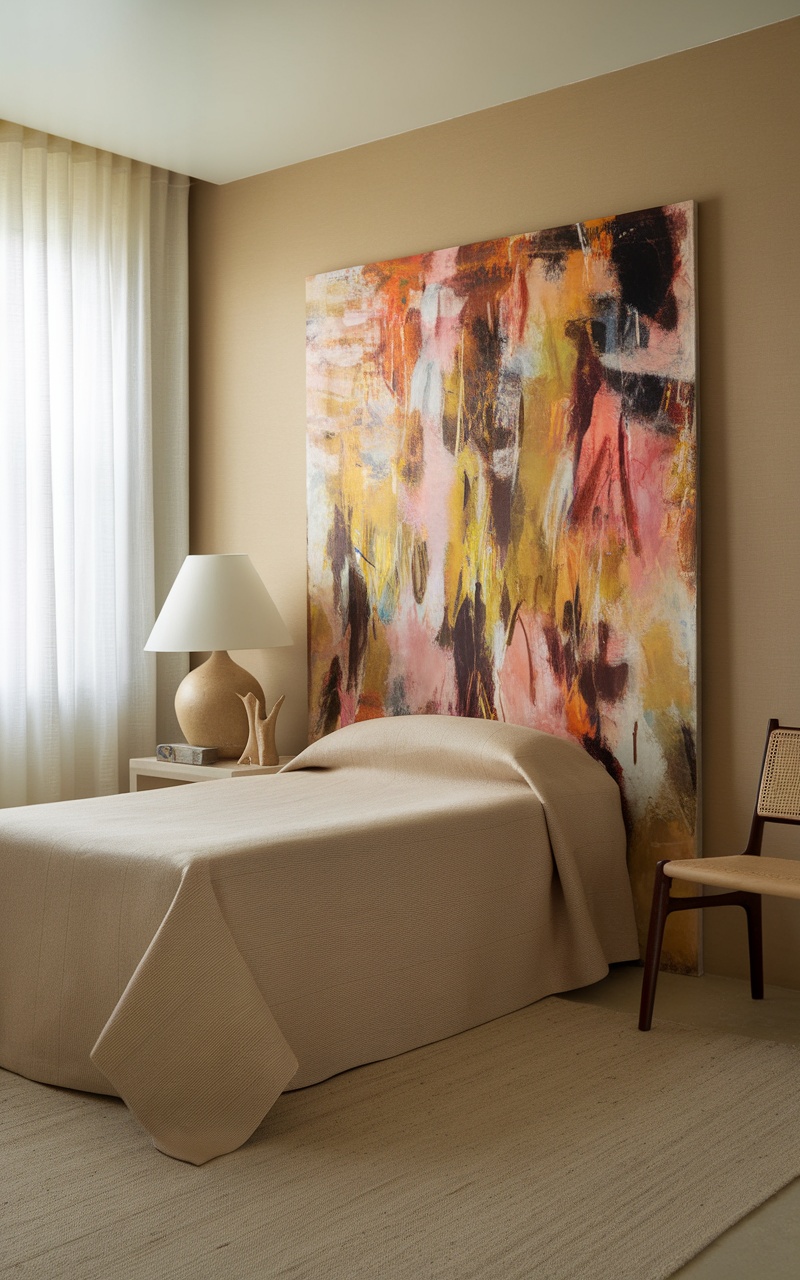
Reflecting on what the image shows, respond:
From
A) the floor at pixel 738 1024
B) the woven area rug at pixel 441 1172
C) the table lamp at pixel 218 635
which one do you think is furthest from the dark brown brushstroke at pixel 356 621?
the woven area rug at pixel 441 1172

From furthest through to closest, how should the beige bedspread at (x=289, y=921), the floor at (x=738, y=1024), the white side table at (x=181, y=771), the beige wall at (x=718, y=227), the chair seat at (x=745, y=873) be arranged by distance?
1. the white side table at (x=181, y=771)
2. the beige wall at (x=718, y=227)
3. the chair seat at (x=745, y=873)
4. the beige bedspread at (x=289, y=921)
5. the floor at (x=738, y=1024)

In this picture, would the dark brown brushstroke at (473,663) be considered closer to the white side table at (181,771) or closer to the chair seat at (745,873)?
the white side table at (181,771)

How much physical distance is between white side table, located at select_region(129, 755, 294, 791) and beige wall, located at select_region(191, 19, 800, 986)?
1.44 metres

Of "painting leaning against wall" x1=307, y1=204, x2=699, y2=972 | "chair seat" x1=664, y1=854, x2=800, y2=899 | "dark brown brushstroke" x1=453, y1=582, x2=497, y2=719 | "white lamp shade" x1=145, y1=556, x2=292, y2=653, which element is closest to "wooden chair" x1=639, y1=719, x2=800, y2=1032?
"chair seat" x1=664, y1=854, x2=800, y2=899

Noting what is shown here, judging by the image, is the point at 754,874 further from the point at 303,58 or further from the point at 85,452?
the point at 85,452

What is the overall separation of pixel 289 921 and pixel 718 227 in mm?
2197

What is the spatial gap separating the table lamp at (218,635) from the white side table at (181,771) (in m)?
0.12

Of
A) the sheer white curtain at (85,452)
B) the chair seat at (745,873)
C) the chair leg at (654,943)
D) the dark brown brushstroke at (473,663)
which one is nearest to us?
the chair seat at (745,873)

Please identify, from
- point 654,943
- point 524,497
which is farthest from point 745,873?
point 524,497

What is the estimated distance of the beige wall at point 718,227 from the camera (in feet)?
10.4

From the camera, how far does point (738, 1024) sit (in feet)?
9.55

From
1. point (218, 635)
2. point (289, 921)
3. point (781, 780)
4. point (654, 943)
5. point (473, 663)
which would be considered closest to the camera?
point (289, 921)

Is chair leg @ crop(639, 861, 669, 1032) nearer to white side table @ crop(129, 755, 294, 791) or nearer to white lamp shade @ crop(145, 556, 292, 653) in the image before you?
white side table @ crop(129, 755, 294, 791)

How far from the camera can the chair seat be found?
263cm
